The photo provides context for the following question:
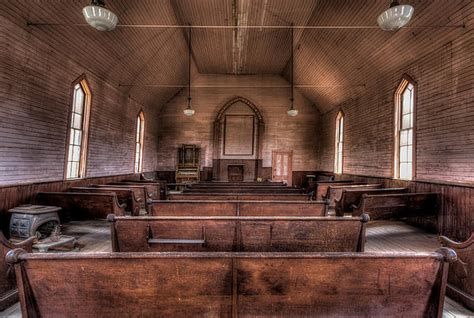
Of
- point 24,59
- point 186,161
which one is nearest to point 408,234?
point 24,59

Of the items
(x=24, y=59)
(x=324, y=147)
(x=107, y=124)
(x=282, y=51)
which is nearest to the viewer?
(x=24, y=59)

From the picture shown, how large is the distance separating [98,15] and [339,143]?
8.93 meters

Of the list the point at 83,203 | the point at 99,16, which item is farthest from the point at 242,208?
the point at 99,16

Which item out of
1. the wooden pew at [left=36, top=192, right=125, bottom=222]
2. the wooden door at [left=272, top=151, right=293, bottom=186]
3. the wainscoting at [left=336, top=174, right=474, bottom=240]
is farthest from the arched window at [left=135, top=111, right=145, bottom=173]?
the wainscoting at [left=336, top=174, right=474, bottom=240]

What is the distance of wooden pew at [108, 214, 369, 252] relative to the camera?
7.68 ft

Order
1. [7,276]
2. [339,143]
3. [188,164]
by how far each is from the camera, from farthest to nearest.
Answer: [188,164], [339,143], [7,276]

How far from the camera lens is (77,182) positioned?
5816mm

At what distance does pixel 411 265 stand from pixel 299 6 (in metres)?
7.00

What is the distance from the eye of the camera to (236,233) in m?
2.38

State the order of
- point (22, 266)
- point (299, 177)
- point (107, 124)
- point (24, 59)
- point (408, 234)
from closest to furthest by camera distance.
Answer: point (22, 266), point (24, 59), point (408, 234), point (107, 124), point (299, 177)

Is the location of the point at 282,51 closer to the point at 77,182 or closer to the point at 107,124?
the point at 107,124

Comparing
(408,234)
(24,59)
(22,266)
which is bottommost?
(408,234)

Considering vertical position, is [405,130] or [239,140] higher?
[239,140]

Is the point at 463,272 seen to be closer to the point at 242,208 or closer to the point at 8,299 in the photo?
the point at 242,208
